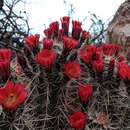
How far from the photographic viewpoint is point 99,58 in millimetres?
3410

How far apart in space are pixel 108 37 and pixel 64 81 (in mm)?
2038

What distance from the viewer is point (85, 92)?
3.19m

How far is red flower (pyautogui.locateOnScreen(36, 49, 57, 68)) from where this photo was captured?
125 inches

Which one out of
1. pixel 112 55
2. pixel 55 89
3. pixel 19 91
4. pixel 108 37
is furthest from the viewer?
pixel 108 37

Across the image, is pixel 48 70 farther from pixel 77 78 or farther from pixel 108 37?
pixel 108 37

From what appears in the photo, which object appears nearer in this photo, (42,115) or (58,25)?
(42,115)

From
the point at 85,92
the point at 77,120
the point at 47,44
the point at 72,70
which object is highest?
the point at 47,44

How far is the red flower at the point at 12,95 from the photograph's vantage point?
117 inches

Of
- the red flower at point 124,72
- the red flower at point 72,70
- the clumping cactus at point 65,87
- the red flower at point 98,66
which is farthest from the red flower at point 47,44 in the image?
the red flower at point 124,72

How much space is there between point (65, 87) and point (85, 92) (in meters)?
0.13

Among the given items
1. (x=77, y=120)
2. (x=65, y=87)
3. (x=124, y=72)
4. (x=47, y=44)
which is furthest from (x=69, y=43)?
(x=77, y=120)

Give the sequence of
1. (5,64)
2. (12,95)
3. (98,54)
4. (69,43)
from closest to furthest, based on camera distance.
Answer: (12,95) < (5,64) < (69,43) < (98,54)

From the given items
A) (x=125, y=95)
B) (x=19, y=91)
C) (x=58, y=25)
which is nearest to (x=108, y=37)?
(x=58, y=25)

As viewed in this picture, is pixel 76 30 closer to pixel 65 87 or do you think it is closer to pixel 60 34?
pixel 60 34
